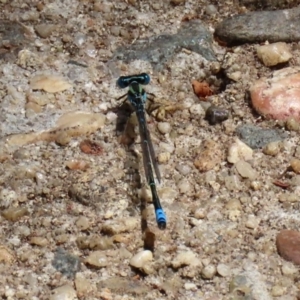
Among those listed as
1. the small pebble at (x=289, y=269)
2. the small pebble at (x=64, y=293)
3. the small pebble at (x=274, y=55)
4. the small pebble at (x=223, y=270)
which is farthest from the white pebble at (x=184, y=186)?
the small pebble at (x=274, y=55)

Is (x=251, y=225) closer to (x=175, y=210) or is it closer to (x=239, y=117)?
(x=175, y=210)

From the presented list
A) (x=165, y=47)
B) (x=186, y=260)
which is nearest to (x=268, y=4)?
(x=165, y=47)

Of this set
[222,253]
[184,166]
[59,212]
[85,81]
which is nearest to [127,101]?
[85,81]

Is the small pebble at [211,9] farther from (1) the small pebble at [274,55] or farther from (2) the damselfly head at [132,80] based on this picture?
(2) the damselfly head at [132,80]

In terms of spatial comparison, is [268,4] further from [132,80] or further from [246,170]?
[246,170]

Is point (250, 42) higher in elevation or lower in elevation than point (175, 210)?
higher

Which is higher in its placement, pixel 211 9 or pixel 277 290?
pixel 211 9
